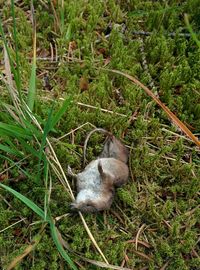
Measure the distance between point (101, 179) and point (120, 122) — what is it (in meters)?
0.38

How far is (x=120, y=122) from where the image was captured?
2.37 metres

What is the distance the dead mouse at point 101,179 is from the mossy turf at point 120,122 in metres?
0.05

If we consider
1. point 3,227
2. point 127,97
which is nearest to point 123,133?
point 127,97

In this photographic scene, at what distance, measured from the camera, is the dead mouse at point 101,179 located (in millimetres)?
2096

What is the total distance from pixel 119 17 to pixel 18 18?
0.67 metres

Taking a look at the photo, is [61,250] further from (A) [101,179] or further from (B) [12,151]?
(B) [12,151]

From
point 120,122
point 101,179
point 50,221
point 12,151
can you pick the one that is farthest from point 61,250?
point 120,122

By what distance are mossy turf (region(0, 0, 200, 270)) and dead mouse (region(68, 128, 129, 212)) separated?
0.18 ft

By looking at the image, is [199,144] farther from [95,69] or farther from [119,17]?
→ [119,17]

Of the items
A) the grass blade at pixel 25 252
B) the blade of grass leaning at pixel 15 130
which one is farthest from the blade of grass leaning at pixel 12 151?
the grass blade at pixel 25 252

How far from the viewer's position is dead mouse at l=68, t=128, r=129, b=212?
210 cm

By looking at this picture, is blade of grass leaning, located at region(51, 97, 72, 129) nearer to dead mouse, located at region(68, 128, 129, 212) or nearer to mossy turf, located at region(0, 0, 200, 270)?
mossy turf, located at region(0, 0, 200, 270)

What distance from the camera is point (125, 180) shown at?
2213 mm

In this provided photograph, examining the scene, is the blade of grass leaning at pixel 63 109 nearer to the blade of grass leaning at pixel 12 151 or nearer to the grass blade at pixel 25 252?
the blade of grass leaning at pixel 12 151
